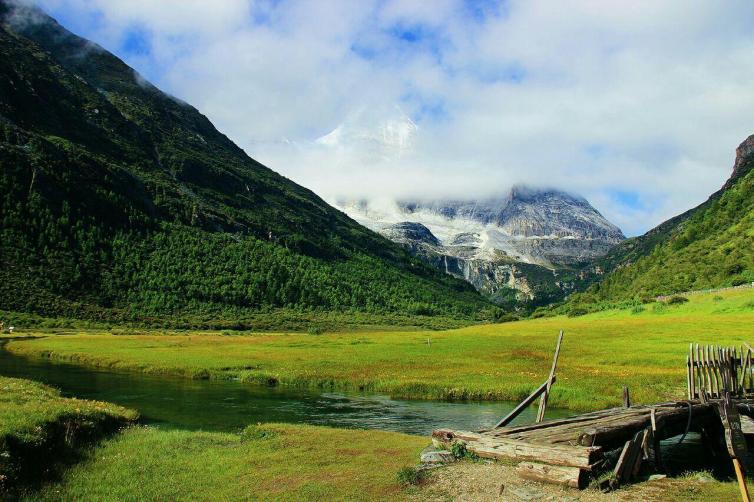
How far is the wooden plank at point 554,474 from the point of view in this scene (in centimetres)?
1845

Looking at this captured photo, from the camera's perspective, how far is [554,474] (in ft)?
61.9

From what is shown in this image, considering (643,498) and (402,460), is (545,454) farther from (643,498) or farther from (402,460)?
(402,460)

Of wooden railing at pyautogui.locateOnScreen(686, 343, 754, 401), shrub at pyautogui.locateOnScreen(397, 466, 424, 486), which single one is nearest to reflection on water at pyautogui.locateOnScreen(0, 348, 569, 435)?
wooden railing at pyautogui.locateOnScreen(686, 343, 754, 401)

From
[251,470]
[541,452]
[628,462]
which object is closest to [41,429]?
[251,470]

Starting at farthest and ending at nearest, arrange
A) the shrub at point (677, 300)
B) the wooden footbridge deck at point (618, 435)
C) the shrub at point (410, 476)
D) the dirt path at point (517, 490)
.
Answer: the shrub at point (677, 300) < the shrub at point (410, 476) < the wooden footbridge deck at point (618, 435) < the dirt path at point (517, 490)

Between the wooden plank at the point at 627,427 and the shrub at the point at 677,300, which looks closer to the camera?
A: the wooden plank at the point at 627,427

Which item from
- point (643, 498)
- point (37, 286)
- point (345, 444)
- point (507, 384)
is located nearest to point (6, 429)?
point (345, 444)

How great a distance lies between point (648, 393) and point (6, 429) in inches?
1758

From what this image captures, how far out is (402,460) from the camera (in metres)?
23.8

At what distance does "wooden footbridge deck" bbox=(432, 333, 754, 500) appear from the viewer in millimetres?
18844

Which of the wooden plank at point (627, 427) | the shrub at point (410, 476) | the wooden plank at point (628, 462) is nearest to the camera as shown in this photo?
the wooden plank at point (628, 462)

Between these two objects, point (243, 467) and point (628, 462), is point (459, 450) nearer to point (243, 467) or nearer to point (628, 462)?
point (628, 462)

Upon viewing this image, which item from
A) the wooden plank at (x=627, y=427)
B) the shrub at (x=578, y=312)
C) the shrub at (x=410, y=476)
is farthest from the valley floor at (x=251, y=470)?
the shrub at (x=578, y=312)

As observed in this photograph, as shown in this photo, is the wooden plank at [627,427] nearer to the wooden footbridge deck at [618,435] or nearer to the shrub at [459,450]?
the wooden footbridge deck at [618,435]
